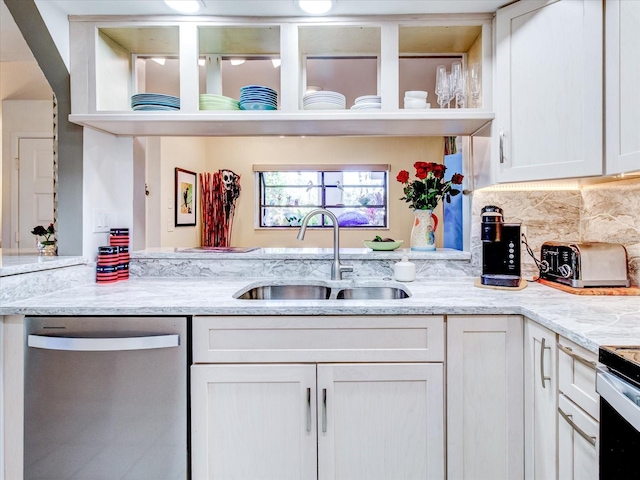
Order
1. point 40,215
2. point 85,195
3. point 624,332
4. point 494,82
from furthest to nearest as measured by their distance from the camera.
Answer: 1. point 40,215
2. point 85,195
3. point 494,82
4. point 624,332

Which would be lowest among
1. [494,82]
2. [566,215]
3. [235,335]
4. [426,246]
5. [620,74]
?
[235,335]

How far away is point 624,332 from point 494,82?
3.72 ft

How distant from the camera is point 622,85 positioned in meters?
1.28

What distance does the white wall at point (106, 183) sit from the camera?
1855 millimetres

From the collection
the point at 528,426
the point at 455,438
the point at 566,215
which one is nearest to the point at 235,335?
the point at 455,438

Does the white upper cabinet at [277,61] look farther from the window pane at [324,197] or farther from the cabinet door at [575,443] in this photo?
the window pane at [324,197]

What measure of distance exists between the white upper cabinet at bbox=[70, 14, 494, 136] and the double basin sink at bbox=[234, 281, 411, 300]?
738mm

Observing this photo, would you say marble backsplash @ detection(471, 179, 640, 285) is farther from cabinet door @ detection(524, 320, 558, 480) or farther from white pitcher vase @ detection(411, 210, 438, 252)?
cabinet door @ detection(524, 320, 558, 480)

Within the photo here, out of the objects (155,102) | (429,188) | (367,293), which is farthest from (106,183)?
(429,188)

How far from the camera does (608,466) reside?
2.76 feet

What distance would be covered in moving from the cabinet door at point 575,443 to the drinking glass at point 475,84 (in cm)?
124

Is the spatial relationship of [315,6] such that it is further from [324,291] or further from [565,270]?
[565,270]

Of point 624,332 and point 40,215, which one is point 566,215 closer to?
point 624,332

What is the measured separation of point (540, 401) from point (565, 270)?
0.65 meters
